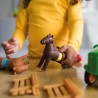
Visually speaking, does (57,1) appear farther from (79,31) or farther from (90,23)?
(90,23)

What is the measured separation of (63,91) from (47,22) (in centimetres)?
48

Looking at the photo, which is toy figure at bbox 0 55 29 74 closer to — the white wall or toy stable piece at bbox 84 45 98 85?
toy stable piece at bbox 84 45 98 85

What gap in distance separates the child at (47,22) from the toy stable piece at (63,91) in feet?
1.02

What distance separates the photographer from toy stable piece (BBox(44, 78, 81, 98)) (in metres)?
0.27

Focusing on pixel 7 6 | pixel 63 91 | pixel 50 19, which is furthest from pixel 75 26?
pixel 7 6

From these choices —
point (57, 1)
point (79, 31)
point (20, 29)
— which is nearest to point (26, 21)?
point (20, 29)

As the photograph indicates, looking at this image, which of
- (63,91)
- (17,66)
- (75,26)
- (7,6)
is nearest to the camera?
(63,91)

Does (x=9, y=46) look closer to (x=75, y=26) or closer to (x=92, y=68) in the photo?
(x=75, y=26)

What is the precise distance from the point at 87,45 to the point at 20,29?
2.25ft

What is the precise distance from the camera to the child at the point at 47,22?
650 millimetres

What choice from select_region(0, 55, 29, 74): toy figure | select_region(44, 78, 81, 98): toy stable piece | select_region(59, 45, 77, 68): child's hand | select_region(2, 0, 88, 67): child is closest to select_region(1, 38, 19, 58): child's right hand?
select_region(2, 0, 88, 67): child

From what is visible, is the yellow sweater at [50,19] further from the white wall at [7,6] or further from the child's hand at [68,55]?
the white wall at [7,6]

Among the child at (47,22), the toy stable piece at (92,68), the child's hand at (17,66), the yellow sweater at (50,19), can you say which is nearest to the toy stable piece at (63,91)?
the toy stable piece at (92,68)

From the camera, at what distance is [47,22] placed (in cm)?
73
